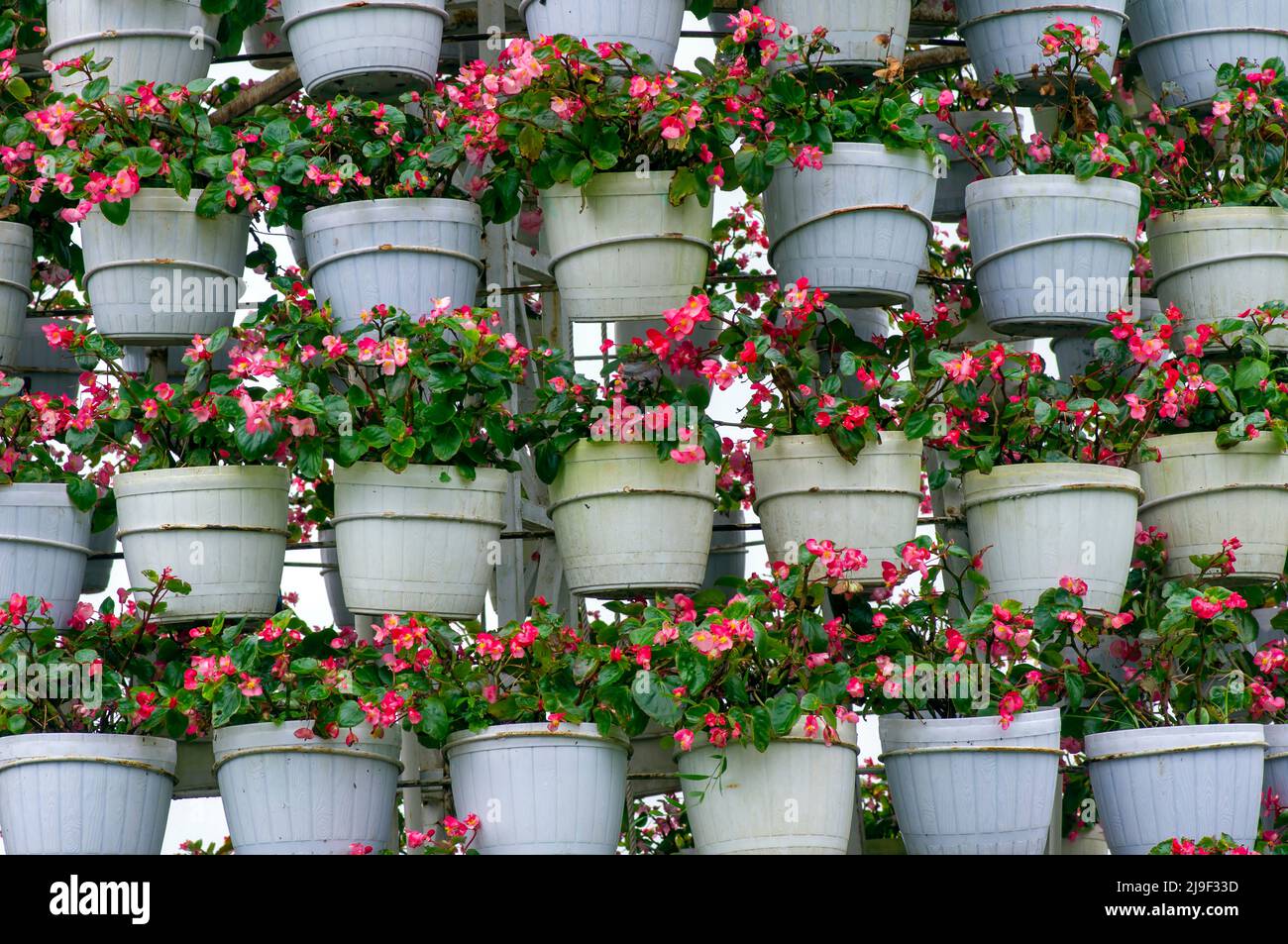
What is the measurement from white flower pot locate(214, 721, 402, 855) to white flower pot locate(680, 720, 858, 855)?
67 centimetres

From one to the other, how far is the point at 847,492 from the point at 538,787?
89cm

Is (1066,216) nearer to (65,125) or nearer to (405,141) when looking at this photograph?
(405,141)

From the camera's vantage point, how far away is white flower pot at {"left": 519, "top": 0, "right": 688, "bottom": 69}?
4402 mm

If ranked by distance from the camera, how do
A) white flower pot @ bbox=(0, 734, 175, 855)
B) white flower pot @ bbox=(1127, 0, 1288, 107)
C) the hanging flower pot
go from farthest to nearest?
white flower pot @ bbox=(1127, 0, 1288, 107) < the hanging flower pot < white flower pot @ bbox=(0, 734, 175, 855)

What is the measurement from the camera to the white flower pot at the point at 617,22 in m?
4.40

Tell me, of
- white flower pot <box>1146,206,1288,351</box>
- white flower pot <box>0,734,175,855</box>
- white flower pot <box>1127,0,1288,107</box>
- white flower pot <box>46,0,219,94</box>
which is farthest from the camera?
white flower pot <box>1127,0,1288,107</box>

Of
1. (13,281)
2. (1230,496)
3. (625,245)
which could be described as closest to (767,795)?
(625,245)

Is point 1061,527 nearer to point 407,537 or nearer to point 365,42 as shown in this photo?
point 407,537

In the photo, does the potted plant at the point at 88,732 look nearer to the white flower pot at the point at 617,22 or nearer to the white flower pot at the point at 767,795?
the white flower pot at the point at 767,795

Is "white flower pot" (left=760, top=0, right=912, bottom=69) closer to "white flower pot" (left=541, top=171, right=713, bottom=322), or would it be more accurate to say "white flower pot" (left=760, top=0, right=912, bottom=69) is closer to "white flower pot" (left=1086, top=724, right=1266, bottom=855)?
"white flower pot" (left=541, top=171, right=713, bottom=322)

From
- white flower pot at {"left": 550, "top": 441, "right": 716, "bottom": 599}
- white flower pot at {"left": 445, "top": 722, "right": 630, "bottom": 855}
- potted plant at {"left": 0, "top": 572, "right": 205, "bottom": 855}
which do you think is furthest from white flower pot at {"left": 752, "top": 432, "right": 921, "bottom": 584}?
potted plant at {"left": 0, "top": 572, "right": 205, "bottom": 855}

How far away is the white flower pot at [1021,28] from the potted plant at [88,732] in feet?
7.14

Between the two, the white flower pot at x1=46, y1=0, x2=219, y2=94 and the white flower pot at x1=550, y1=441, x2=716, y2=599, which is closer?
the white flower pot at x1=550, y1=441, x2=716, y2=599

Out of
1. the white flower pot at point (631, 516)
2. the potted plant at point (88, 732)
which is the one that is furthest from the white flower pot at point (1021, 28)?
the potted plant at point (88, 732)
